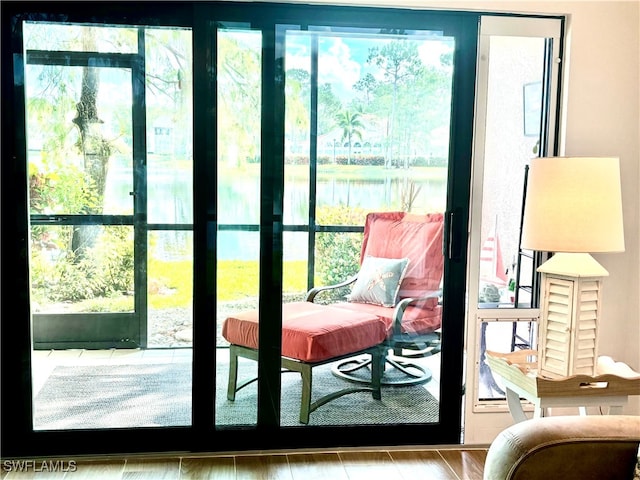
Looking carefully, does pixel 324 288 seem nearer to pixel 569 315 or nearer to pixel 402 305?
pixel 402 305

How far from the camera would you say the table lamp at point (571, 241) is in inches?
91.6

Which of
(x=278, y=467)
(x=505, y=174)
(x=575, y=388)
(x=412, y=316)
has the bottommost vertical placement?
(x=278, y=467)

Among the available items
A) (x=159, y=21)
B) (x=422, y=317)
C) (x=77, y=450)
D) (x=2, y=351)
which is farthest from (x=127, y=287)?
(x=422, y=317)

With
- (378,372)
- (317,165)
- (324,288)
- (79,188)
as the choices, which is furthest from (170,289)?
(378,372)

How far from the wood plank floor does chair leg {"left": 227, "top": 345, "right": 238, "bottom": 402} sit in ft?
0.97

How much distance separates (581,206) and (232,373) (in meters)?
1.76

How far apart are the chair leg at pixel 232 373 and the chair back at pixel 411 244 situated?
780 mm

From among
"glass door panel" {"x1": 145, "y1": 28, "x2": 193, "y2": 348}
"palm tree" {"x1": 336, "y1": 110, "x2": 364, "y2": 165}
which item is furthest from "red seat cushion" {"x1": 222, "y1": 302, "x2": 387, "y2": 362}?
"palm tree" {"x1": 336, "y1": 110, "x2": 364, "y2": 165}

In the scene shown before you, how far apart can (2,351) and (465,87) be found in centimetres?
253

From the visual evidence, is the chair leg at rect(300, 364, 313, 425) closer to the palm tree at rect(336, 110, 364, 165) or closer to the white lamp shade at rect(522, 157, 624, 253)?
the palm tree at rect(336, 110, 364, 165)

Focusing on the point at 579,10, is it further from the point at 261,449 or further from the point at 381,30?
the point at 261,449

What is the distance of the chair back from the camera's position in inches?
122

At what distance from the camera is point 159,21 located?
2908mm

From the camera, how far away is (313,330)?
3080mm
